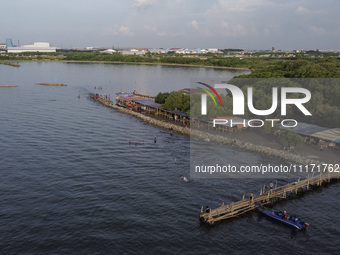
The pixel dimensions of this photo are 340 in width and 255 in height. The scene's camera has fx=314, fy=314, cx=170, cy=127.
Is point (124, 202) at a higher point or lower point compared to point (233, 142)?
lower

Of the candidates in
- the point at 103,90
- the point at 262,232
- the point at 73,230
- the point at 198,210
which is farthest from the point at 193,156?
the point at 103,90

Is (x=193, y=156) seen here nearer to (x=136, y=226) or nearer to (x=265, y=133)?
(x=265, y=133)

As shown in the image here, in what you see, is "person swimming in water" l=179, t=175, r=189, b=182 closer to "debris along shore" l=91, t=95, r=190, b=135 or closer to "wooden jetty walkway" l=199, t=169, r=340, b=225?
"wooden jetty walkway" l=199, t=169, r=340, b=225

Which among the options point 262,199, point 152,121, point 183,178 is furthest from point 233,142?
point 152,121

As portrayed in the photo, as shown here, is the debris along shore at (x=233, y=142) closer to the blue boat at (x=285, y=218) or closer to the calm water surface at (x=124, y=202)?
the calm water surface at (x=124, y=202)

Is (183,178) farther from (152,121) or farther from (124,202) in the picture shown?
(152,121)

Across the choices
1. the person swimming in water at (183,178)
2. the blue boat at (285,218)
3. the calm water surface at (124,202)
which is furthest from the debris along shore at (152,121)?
the blue boat at (285,218)
